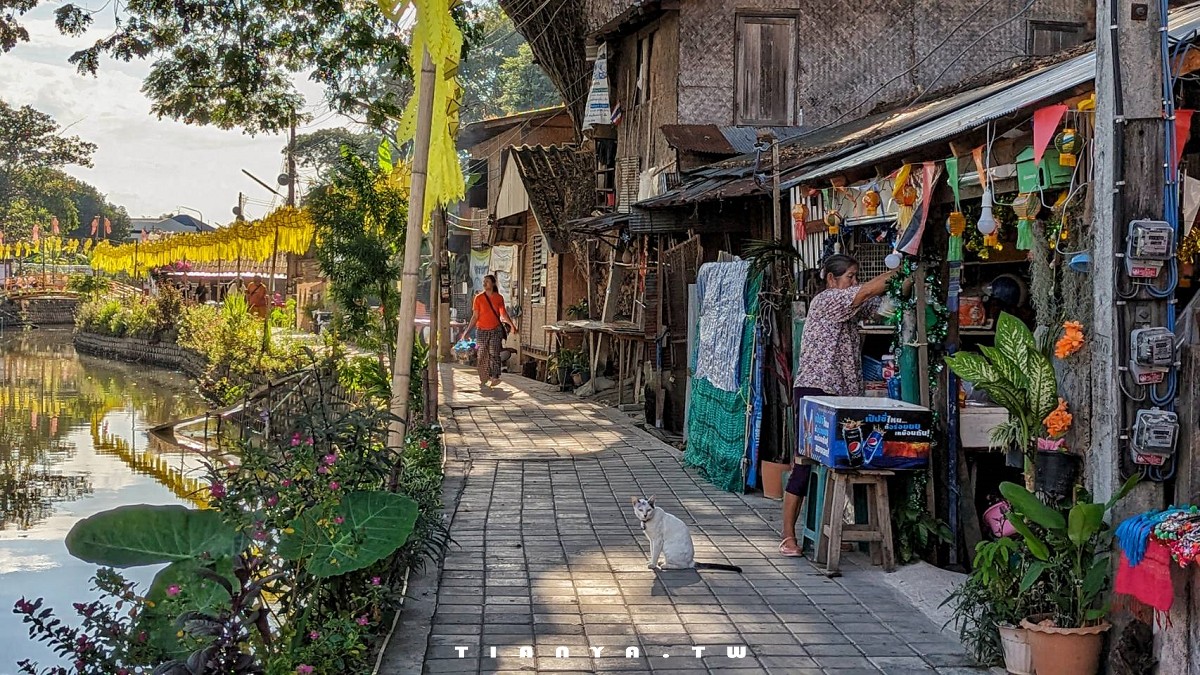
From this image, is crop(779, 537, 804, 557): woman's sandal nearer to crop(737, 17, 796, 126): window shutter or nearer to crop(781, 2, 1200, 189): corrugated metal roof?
crop(781, 2, 1200, 189): corrugated metal roof

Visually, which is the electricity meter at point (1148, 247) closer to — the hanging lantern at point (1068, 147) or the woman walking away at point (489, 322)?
the hanging lantern at point (1068, 147)

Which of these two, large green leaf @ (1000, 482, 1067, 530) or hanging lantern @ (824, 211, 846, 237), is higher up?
hanging lantern @ (824, 211, 846, 237)

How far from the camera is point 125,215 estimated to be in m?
93.0

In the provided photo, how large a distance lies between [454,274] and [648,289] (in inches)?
811

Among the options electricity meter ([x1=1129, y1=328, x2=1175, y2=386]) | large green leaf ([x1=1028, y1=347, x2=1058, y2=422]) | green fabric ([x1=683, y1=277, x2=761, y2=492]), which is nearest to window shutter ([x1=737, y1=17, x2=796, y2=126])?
green fabric ([x1=683, y1=277, x2=761, y2=492])

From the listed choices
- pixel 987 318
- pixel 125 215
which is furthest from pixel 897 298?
pixel 125 215

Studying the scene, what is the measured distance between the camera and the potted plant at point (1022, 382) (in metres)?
5.93

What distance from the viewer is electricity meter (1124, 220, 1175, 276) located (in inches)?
203

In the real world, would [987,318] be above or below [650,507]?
above

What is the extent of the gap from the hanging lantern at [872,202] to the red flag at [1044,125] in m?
Answer: 2.24

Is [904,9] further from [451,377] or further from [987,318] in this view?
[451,377]

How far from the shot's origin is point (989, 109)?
7.08 m

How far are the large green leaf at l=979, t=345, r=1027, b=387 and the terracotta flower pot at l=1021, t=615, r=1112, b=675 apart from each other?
132 centimetres

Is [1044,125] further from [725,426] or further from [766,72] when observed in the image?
[766,72]
